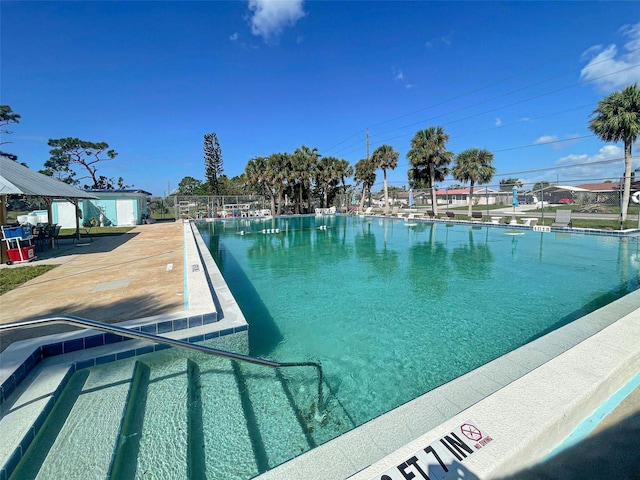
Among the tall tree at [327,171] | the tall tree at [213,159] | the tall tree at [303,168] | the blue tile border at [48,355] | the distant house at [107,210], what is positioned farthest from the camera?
the tall tree at [213,159]

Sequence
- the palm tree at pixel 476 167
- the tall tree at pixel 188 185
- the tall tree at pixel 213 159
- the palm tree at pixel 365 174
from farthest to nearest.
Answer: the tall tree at pixel 188 185, the tall tree at pixel 213 159, the palm tree at pixel 365 174, the palm tree at pixel 476 167

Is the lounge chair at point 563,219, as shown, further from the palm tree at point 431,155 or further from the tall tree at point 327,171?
the tall tree at point 327,171

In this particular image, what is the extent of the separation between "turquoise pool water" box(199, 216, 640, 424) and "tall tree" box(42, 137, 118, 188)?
3334cm

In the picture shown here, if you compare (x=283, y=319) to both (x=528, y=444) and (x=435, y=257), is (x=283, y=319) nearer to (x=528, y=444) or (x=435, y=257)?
(x=528, y=444)

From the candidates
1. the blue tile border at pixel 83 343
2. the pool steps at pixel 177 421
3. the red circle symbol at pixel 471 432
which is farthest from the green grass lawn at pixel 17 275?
the red circle symbol at pixel 471 432

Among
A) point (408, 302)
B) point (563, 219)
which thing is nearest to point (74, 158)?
point (408, 302)

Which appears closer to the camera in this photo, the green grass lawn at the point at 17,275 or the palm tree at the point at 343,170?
the green grass lawn at the point at 17,275

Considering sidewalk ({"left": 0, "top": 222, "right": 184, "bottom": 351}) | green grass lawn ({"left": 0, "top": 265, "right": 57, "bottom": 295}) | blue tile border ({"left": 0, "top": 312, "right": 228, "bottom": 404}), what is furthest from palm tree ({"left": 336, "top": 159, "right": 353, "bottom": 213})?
blue tile border ({"left": 0, "top": 312, "right": 228, "bottom": 404})

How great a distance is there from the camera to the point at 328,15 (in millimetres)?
16750

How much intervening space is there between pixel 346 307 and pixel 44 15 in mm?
12198

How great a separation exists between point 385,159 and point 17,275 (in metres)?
24.8

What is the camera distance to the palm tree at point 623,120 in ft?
43.2

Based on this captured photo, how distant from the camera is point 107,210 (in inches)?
767

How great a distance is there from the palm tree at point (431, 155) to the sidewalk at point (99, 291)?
19514 mm
